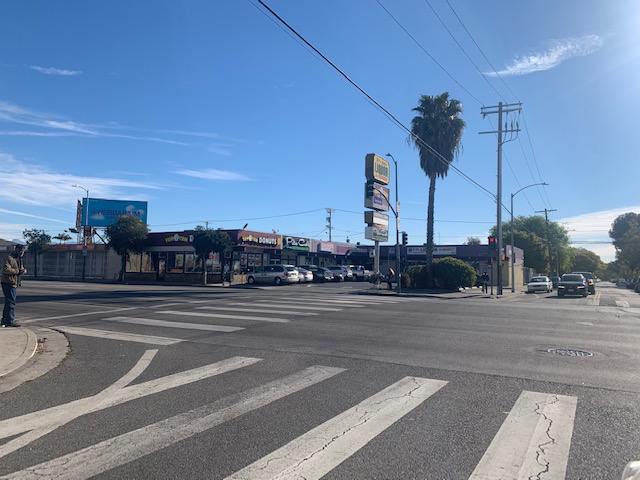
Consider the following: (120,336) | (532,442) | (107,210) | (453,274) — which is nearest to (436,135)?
(453,274)

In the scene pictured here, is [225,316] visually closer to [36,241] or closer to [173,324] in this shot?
[173,324]

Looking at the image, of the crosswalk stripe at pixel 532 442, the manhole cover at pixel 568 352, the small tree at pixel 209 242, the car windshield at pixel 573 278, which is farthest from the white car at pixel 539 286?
the crosswalk stripe at pixel 532 442

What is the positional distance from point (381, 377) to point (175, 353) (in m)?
3.96

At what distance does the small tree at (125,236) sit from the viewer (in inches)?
1673

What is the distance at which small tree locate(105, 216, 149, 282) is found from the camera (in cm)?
4250

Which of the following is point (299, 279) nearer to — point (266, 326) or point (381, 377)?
point (266, 326)

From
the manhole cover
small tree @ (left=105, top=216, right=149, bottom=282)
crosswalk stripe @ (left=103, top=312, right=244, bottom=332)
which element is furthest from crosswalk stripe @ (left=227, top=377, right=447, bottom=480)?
small tree @ (left=105, top=216, right=149, bottom=282)

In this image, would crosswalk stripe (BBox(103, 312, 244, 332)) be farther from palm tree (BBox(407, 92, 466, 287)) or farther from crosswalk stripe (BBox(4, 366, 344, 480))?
palm tree (BBox(407, 92, 466, 287))

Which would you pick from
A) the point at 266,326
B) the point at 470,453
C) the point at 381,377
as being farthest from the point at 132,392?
the point at 266,326

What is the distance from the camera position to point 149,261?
46.9 m

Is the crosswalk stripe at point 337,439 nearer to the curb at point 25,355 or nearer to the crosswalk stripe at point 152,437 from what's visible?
the crosswalk stripe at point 152,437

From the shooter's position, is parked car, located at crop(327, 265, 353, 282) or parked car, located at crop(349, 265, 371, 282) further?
parked car, located at crop(349, 265, 371, 282)

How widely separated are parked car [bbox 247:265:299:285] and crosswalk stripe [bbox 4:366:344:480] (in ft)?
107

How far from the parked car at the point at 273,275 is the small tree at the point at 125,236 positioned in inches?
425
